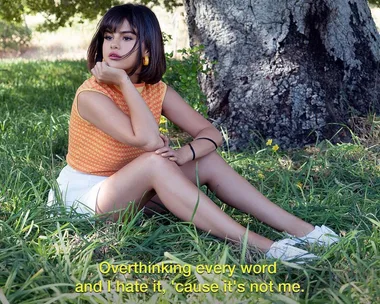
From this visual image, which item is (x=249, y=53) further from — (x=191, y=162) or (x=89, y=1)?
(x=89, y=1)

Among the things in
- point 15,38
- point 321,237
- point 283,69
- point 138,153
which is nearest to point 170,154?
point 138,153

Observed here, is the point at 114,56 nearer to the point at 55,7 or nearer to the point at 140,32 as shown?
the point at 140,32

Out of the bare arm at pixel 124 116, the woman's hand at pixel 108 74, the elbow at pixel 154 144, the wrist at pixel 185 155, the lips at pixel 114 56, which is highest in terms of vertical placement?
the lips at pixel 114 56

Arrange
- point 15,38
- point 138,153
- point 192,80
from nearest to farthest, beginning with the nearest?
1. point 138,153
2. point 192,80
3. point 15,38

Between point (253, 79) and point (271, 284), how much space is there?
2428 mm

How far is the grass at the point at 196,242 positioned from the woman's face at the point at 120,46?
2.02ft

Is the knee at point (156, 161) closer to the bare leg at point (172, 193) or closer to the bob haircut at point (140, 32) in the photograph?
the bare leg at point (172, 193)

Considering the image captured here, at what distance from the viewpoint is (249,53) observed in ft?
14.4

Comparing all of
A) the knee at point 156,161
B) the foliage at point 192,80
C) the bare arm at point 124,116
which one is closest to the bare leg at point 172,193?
the knee at point 156,161

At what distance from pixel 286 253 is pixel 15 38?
726 inches

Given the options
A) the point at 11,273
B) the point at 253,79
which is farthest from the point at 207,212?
the point at 253,79

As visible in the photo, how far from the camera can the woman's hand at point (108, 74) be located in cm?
272

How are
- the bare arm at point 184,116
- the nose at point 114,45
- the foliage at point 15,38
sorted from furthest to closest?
1. the foliage at point 15,38
2. the bare arm at point 184,116
3. the nose at point 114,45

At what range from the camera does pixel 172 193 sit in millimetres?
2584
